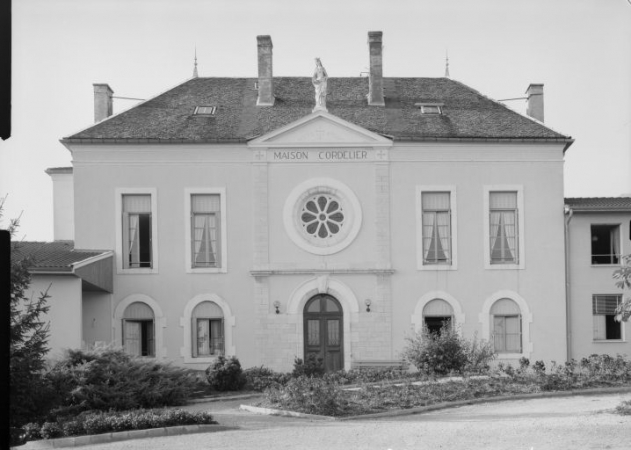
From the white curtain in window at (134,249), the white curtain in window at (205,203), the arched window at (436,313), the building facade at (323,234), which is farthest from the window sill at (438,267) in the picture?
the white curtain in window at (134,249)

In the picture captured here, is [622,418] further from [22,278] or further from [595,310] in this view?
[595,310]

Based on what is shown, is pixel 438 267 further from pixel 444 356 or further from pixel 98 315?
pixel 98 315

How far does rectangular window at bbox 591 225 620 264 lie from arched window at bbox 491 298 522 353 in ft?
10.5

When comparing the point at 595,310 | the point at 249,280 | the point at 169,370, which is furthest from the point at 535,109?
the point at 169,370

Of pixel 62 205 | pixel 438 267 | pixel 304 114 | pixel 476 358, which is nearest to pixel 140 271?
pixel 304 114

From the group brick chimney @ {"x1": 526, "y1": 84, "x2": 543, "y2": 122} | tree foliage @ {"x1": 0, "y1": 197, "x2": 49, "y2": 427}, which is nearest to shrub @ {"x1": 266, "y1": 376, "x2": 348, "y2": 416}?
tree foliage @ {"x1": 0, "y1": 197, "x2": 49, "y2": 427}

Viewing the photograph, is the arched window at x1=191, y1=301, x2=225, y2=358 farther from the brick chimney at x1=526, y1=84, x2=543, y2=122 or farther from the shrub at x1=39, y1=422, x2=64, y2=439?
the shrub at x1=39, y1=422, x2=64, y2=439

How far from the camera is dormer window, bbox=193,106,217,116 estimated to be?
30.3 m

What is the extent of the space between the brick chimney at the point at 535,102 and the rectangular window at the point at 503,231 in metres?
4.00

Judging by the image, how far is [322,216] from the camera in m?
28.9

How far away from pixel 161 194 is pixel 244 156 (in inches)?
114

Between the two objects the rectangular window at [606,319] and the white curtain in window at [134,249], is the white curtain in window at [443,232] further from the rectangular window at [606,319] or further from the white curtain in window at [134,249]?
the white curtain in window at [134,249]

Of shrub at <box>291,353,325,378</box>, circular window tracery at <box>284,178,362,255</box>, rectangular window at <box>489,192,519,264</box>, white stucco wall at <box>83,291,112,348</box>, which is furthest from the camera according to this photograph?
rectangular window at <box>489,192,519,264</box>

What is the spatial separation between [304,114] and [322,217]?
143 inches
